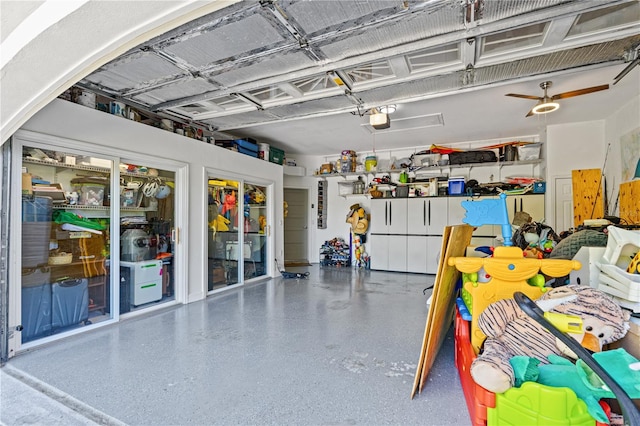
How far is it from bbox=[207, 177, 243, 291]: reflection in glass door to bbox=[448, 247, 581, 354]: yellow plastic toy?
4.01m

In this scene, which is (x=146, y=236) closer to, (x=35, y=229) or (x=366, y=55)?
(x=35, y=229)

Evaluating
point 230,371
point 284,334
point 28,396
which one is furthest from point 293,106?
point 28,396

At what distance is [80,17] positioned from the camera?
4.10ft

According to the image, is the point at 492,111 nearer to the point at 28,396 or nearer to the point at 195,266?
the point at 195,266

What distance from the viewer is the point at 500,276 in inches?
71.6

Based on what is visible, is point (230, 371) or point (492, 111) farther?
point (492, 111)

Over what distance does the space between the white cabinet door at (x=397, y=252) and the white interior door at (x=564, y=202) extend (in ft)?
8.87

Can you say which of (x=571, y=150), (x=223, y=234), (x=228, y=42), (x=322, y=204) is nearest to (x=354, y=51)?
(x=228, y=42)

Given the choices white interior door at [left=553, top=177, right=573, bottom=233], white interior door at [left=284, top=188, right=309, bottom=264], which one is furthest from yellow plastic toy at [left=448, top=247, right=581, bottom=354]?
white interior door at [left=284, top=188, right=309, bottom=264]

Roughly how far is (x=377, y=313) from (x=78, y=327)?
333 cm

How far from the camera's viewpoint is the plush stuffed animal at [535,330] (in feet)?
4.60

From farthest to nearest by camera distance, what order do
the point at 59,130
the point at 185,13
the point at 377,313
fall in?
the point at 377,313, the point at 59,130, the point at 185,13

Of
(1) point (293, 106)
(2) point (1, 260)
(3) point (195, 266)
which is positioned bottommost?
(3) point (195, 266)

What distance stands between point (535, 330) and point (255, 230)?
16.5 ft
